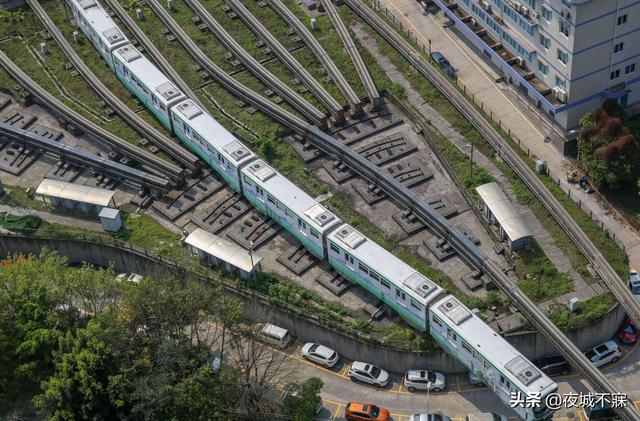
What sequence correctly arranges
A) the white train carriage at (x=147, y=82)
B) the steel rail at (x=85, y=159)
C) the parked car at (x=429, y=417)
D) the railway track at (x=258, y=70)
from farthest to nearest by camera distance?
1. the railway track at (x=258, y=70)
2. the white train carriage at (x=147, y=82)
3. the steel rail at (x=85, y=159)
4. the parked car at (x=429, y=417)

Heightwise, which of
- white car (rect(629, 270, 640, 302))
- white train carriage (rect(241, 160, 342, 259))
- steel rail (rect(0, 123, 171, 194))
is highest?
steel rail (rect(0, 123, 171, 194))

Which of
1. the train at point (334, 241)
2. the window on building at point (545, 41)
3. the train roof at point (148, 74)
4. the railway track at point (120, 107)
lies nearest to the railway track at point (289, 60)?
the train at point (334, 241)

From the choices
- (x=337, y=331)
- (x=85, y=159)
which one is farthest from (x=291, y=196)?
(x=85, y=159)

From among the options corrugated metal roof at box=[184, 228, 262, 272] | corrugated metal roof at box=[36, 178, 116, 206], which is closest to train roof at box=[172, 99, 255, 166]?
corrugated metal roof at box=[184, 228, 262, 272]

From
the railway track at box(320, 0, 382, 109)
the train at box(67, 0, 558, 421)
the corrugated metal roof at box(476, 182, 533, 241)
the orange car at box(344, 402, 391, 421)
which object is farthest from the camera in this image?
the railway track at box(320, 0, 382, 109)

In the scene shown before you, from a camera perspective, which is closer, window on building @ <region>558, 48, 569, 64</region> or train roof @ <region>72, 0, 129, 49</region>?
window on building @ <region>558, 48, 569, 64</region>

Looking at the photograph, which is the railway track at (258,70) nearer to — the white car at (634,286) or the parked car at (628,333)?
the white car at (634,286)

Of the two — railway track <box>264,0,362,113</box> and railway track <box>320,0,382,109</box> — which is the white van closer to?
railway track <box>264,0,362,113</box>
